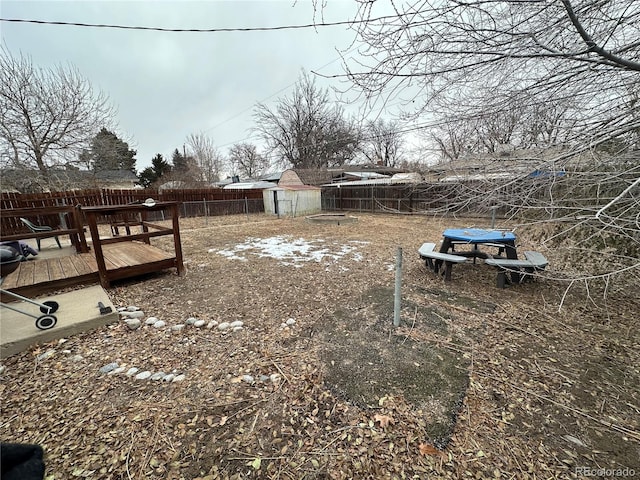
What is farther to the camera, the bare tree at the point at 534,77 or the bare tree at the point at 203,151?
the bare tree at the point at 203,151

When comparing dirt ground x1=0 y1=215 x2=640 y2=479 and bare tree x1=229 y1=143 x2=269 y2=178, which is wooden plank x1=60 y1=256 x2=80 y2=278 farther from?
bare tree x1=229 y1=143 x2=269 y2=178

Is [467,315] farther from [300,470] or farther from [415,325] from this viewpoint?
[300,470]

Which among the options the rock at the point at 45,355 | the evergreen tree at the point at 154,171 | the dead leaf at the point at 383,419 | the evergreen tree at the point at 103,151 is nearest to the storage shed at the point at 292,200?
the evergreen tree at the point at 103,151

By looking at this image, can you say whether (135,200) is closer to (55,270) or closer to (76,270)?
(55,270)

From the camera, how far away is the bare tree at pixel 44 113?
9.88 meters

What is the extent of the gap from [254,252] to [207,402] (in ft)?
15.2

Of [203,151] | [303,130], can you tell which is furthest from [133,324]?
[203,151]

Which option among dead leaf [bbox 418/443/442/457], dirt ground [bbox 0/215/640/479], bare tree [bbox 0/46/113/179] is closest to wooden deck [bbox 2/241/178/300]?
dirt ground [bbox 0/215/640/479]

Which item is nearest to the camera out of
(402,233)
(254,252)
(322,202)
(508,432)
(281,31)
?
(508,432)

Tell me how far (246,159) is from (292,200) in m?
22.1

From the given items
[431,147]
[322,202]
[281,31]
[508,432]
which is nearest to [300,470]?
[508,432]

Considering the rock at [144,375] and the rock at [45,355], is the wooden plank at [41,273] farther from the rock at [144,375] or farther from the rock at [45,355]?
the rock at [144,375]

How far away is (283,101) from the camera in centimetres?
2300

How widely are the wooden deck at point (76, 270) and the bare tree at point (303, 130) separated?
1981 cm
